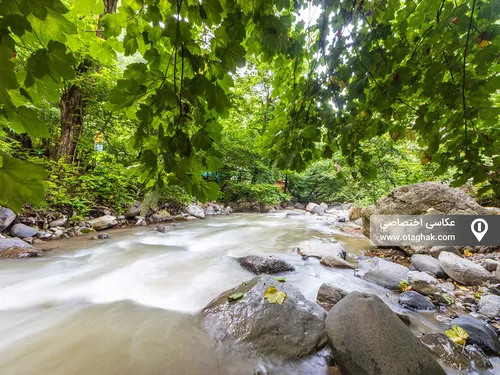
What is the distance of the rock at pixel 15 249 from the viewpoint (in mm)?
3965

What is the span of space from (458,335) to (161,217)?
8.43 meters

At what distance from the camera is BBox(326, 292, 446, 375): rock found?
1566 mm

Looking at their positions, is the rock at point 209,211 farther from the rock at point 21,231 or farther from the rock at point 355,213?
the rock at point 21,231

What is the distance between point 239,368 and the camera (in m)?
1.82

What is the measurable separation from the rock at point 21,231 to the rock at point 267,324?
4.74 m

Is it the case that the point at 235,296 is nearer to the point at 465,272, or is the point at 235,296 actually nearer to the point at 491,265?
the point at 465,272

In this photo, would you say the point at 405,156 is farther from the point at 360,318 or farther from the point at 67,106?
the point at 67,106

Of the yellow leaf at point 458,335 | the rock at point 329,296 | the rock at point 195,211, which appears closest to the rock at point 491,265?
the yellow leaf at point 458,335

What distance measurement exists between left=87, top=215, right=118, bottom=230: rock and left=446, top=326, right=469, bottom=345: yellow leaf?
7377mm

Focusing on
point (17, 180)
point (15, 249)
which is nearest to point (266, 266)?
point (17, 180)

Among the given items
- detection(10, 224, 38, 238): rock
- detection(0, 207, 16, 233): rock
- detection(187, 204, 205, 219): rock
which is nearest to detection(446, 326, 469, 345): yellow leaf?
detection(10, 224, 38, 238): rock

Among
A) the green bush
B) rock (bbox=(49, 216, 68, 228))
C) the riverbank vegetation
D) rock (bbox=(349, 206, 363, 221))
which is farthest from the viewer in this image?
the green bush

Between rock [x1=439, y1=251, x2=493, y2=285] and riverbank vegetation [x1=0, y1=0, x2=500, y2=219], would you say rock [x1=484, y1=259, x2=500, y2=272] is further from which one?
riverbank vegetation [x1=0, y1=0, x2=500, y2=219]

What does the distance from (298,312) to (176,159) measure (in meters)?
2.03
